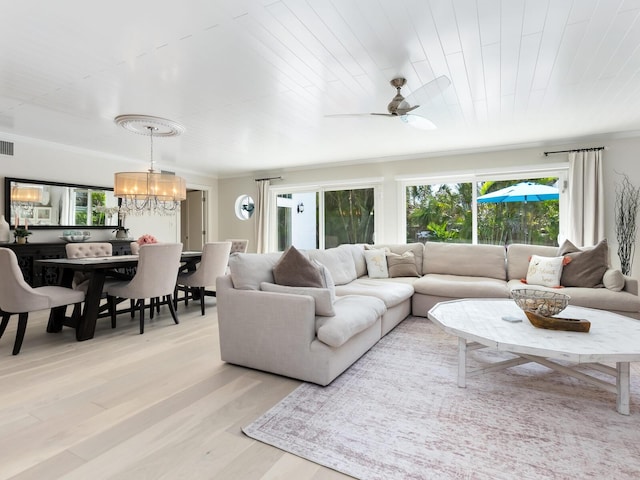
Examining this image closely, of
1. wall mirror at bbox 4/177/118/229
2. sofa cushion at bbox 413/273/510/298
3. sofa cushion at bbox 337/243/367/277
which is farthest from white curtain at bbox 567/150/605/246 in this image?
wall mirror at bbox 4/177/118/229

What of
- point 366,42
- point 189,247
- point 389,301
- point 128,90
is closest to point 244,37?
point 366,42

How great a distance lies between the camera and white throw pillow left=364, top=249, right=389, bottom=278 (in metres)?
4.49

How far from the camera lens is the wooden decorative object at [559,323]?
80.7 inches

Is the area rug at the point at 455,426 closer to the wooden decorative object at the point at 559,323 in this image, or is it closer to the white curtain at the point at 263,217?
the wooden decorative object at the point at 559,323

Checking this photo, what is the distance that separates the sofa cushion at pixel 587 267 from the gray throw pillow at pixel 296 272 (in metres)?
2.96

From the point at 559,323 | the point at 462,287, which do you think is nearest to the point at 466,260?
the point at 462,287

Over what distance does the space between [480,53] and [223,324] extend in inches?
108

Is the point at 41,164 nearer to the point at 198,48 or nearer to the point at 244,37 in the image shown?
the point at 198,48

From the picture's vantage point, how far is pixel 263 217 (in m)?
6.94

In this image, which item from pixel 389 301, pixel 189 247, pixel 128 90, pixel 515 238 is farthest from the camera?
pixel 189 247

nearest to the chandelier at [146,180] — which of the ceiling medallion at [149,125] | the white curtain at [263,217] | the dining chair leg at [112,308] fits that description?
the ceiling medallion at [149,125]

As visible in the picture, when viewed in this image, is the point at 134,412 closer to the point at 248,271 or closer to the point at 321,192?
the point at 248,271

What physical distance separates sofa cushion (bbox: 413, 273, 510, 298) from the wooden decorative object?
5.18ft

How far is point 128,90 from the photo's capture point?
298 centimetres
